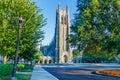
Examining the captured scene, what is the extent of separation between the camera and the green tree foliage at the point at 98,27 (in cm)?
3712

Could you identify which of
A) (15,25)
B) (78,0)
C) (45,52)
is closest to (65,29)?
(45,52)

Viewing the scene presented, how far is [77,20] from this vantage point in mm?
38188

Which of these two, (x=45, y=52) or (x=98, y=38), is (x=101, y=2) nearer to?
(x=98, y=38)

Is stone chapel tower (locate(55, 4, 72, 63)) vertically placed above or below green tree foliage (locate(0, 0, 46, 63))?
above

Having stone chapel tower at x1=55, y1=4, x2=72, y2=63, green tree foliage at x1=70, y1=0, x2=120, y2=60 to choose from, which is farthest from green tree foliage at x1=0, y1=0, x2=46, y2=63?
stone chapel tower at x1=55, y1=4, x2=72, y2=63

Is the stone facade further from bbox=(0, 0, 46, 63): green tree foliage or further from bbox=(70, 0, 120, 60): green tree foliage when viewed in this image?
bbox=(0, 0, 46, 63): green tree foliage

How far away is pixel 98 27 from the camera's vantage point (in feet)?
125

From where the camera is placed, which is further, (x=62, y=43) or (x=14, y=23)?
(x=62, y=43)

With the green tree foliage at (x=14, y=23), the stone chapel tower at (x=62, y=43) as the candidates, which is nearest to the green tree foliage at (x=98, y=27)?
the green tree foliage at (x=14, y=23)

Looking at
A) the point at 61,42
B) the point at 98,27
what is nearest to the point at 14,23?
the point at 98,27

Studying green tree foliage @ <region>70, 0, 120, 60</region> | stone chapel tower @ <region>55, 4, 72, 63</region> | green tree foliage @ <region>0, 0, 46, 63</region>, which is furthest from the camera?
stone chapel tower @ <region>55, 4, 72, 63</region>

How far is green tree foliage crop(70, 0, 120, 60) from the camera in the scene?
3712 cm

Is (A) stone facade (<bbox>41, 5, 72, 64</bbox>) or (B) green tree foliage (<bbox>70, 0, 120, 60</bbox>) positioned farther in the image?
(A) stone facade (<bbox>41, 5, 72, 64</bbox>)

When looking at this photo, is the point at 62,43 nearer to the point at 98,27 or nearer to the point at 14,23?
the point at 98,27
